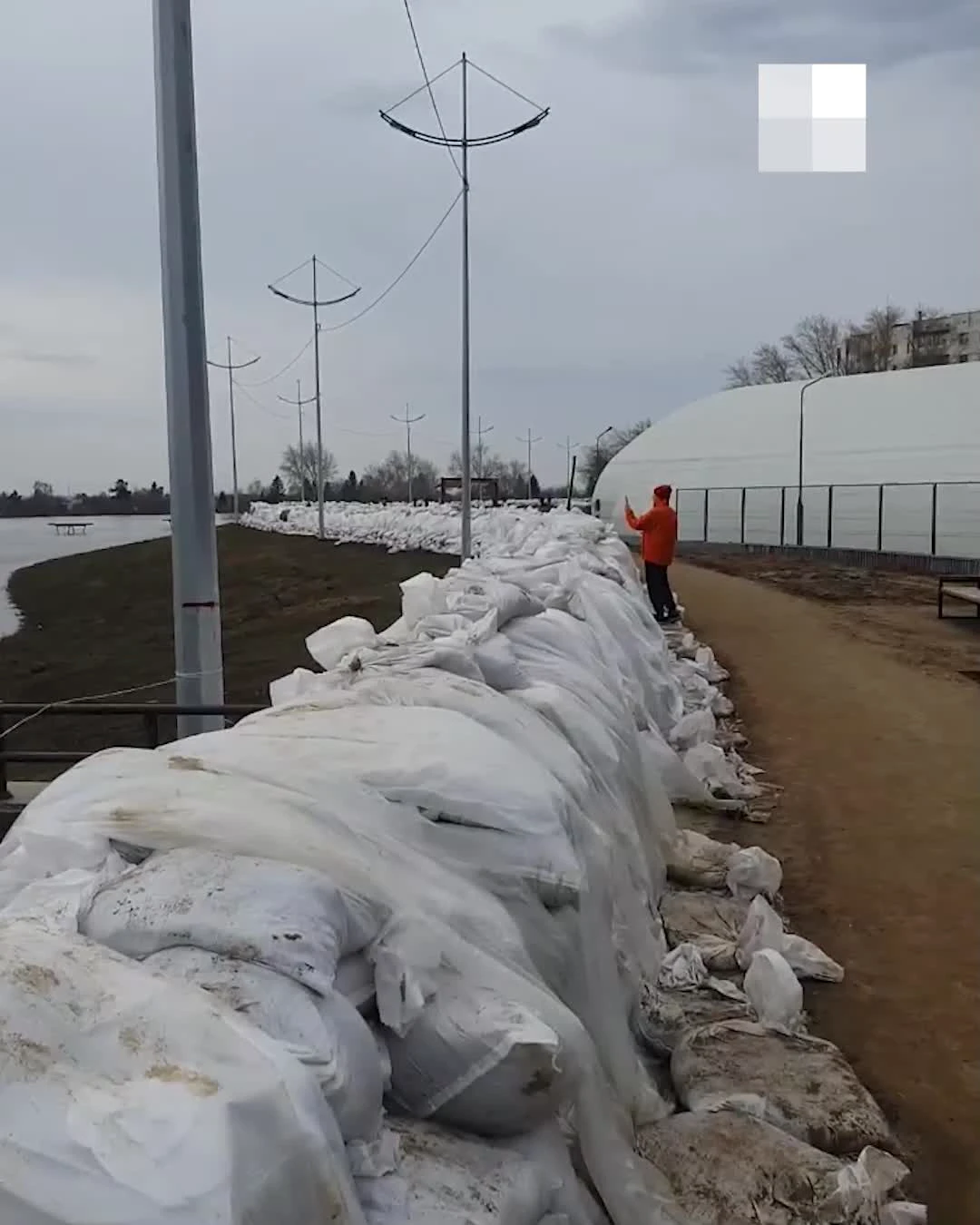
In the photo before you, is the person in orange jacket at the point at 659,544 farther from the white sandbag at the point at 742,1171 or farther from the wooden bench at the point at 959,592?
the white sandbag at the point at 742,1171

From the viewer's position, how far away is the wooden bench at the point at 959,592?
12312mm

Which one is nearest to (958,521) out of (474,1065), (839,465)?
(839,465)

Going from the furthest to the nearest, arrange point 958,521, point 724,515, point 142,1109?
point 724,515, point 958,521, point 142,1109

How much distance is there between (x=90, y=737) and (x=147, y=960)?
488 inches

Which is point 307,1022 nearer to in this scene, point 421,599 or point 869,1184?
point 869,1184

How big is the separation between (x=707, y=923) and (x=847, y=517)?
23563 millimetres

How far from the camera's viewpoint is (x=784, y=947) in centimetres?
378

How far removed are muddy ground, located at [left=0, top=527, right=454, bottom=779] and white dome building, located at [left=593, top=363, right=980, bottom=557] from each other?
8.20 m

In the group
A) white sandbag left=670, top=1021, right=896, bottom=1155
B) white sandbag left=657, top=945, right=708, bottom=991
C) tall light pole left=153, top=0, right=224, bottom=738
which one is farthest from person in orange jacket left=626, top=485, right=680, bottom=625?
white sandbag left=670, top=1021, right=896, bottom=1155

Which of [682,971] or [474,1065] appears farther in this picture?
[682,971]

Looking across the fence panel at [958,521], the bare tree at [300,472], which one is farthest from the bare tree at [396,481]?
the fence panel at [958,521]

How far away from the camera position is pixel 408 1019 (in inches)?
68.9

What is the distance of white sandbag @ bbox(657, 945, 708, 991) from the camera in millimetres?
3445

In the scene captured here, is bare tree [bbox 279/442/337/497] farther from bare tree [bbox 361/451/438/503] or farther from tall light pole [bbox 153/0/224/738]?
tall light pole [bbox 153/0/224/738]
